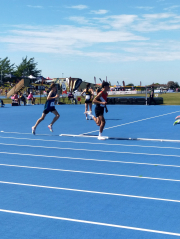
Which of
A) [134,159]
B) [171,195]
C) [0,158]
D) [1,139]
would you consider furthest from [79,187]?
[1,139]

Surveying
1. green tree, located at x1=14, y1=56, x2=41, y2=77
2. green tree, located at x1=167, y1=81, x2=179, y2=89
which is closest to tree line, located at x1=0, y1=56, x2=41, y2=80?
green tree, located at x1=14, y1=56, x2=41, y2=77

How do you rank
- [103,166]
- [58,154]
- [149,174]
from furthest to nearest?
[58,154] < [103,166] < [149,174]

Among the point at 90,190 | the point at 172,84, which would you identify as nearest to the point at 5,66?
the point at 172,84

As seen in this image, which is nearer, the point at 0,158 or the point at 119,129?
the point at 0,158

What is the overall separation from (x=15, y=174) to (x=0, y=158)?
1.93 meters

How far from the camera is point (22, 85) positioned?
5872cm

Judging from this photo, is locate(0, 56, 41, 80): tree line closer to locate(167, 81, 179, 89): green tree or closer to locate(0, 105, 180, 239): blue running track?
locate(167, 81, 179, 89): green tree

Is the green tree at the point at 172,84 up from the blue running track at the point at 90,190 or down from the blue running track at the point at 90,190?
up

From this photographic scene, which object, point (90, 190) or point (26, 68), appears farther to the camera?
point (26, 68)

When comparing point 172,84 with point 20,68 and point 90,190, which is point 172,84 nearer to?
point 20,68

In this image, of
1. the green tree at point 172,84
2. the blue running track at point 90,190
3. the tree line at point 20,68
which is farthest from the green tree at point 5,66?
the blue running track at point 90,190

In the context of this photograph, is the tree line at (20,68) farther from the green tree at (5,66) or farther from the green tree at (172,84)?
the green tree at (172,84)

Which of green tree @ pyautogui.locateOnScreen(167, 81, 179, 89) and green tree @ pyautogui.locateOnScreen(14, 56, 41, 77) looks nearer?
Result: green tree @ pyautogui.locateOnScreen(14, 56, 41, 77)

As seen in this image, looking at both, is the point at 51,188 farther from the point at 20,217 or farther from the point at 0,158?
the point at 0,158
